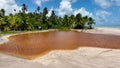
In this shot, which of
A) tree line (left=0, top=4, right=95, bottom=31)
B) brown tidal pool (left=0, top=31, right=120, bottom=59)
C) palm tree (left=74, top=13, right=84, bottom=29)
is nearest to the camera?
brown tidal pool (left=0, top=31, right=120, bottom=59)

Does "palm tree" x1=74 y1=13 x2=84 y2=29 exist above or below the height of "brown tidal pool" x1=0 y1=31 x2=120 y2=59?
above

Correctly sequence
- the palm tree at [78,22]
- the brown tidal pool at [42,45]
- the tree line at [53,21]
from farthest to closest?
1. the palm tree at [78,22]
2. the tree line at [53,21]
3. the brown tidal pool at [42,45]

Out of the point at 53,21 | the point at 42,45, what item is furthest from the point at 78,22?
the point at 42,45

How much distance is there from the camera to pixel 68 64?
20.7 m

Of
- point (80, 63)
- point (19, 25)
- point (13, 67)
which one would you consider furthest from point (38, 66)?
point (19, 25)

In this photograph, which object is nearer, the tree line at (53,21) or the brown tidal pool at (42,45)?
the brown tidal pool at (42,45)

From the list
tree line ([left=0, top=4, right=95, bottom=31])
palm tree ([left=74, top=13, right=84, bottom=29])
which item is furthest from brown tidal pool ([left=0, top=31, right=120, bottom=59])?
palm tree ([left=74, top=13, right=84, bottom=29])

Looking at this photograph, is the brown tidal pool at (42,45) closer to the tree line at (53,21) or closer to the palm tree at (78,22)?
the tree line at (53,21)

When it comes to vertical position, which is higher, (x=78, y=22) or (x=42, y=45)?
(x=78, y=22)

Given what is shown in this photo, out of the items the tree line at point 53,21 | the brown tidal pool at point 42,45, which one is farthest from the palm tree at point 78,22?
the brown tidal pool at point 42,45

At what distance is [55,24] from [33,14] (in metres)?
14.4

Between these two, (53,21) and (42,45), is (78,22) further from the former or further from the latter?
(42,45)

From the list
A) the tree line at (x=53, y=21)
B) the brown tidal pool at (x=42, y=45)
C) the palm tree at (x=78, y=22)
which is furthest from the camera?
the palm tree at (x=78, y=22)

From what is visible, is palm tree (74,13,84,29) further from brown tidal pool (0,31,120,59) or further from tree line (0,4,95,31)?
brown tidal pool (0,31,120,59)
